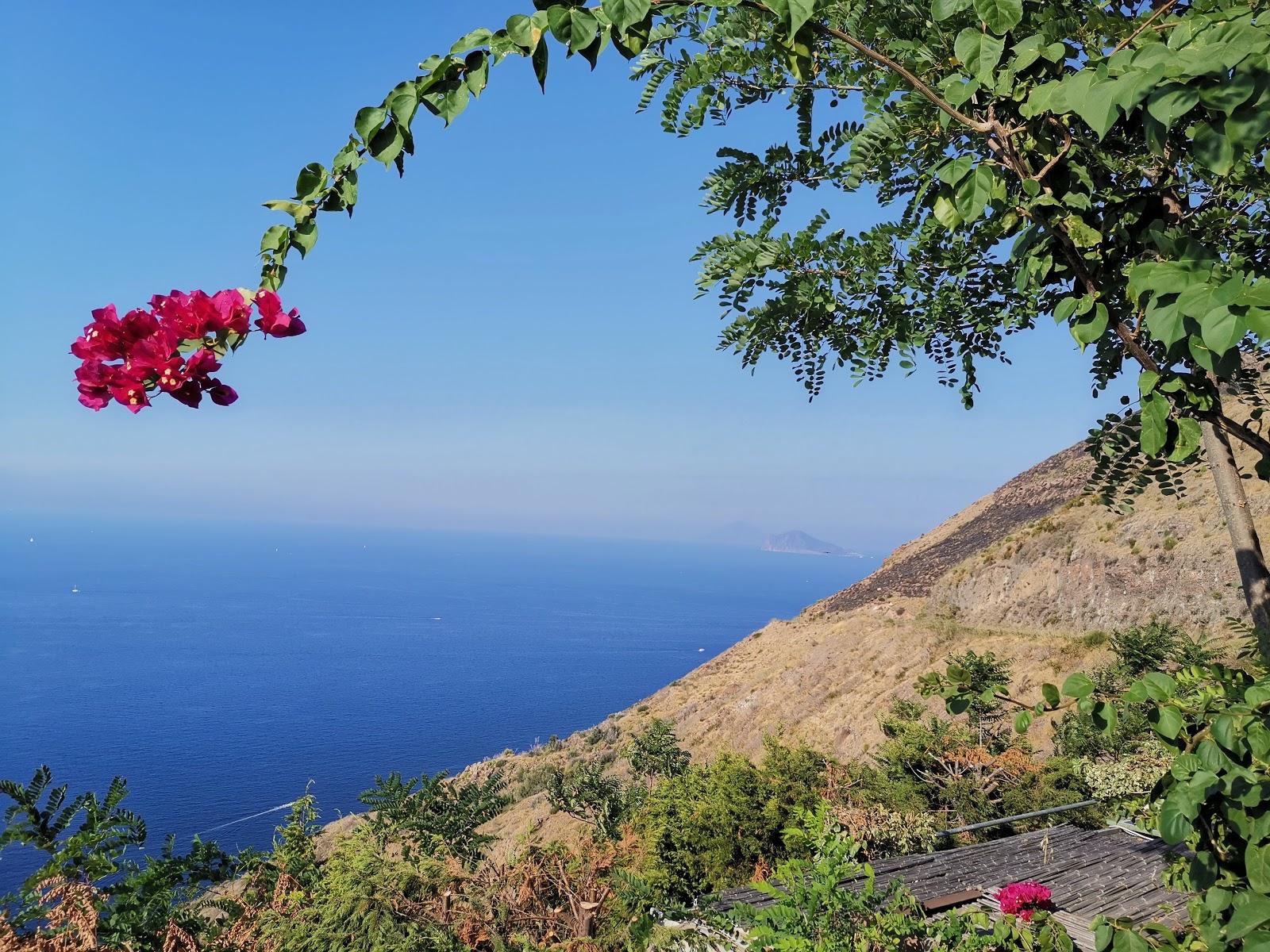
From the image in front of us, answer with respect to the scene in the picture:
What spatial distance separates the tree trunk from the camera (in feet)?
7.03

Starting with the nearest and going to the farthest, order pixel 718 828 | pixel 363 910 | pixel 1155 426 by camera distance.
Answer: pixel 1155 426, pixel 363 910, pixel 718 828

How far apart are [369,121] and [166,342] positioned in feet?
1.66

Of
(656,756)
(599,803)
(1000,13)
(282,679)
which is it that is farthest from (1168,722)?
(282,679)

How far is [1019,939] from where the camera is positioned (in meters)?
3.44

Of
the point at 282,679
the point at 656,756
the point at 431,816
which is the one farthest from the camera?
the point at 282,679

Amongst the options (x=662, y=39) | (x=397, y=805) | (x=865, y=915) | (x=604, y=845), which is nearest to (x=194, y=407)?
(x=662, y=39)

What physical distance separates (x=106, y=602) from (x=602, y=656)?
84.3 m

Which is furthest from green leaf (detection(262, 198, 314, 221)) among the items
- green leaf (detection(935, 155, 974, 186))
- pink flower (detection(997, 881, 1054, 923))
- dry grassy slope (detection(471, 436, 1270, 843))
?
dry grassy slope (detection(471, 436, 1270, 843))

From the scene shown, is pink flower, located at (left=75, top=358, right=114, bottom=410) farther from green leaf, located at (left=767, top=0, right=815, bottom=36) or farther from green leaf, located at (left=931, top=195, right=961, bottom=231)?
green leaf, located at (left=931, top=195, right=961, bottom=231)

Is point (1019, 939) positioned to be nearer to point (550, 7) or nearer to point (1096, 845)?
point (550, 7)

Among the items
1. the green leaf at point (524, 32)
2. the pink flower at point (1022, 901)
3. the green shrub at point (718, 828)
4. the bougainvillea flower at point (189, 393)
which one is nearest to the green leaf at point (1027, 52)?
the green leaf at point (524, 32)

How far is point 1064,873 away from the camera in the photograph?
6727 millimetres

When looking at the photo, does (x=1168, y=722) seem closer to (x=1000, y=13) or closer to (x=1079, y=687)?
(x=1079, y=687)

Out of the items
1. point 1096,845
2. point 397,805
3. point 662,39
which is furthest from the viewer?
point 397,805
